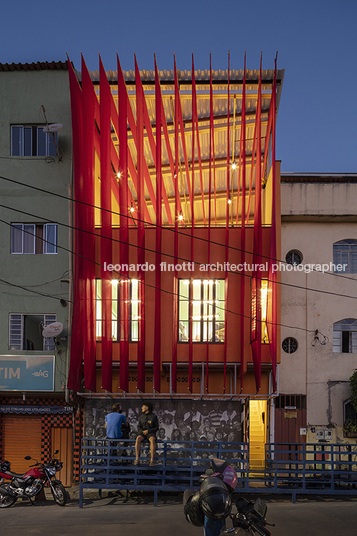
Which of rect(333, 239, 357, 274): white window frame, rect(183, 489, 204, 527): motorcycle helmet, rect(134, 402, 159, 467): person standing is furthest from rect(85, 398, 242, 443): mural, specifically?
rect(183, 489, 204, 527): motorcycle helmet

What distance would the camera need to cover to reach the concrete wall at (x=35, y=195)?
18.1m

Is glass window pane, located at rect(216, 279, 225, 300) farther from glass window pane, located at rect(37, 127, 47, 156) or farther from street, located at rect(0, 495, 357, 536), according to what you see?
glass window pane, located at rect(37, 127, 47, 156)

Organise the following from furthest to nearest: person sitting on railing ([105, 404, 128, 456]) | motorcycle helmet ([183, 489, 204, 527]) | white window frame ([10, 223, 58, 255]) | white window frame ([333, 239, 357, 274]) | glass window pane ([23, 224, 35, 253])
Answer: white window frame ([333, 239, 357, 274]) < glass window pane ([23, 224, 35, 253]) < white window frame ([10, 223, 58, 255]) < person sitting on railing ([105, 404, 128, 456]) < motorcycle helmet ([183, 489, 204, 527])

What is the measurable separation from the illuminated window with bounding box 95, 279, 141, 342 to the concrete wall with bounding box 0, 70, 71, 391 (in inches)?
45.1

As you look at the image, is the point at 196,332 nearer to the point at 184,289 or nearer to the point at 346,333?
the point at 184,289

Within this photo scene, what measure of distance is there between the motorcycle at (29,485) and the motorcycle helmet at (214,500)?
27.6 feet

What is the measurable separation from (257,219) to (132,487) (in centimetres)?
933

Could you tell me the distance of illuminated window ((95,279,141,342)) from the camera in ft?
57.2

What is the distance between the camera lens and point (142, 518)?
37.8ft

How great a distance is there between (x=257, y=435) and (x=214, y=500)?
48.3 feet

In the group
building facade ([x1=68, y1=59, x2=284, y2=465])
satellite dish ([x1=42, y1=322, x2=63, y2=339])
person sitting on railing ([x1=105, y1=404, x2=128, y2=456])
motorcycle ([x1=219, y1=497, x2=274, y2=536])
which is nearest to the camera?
motorcycle ([x1=219, y1=497, x2=274, y2=536])

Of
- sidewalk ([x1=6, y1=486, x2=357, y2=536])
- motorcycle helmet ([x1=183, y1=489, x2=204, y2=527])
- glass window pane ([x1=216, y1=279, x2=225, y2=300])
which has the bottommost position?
sidewalk ([x1=6, y1=486, x2=357, y2=536])

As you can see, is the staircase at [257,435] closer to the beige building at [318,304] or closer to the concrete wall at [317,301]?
the beige building at [318,304]

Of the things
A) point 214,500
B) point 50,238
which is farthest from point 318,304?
Result: point 214,500
